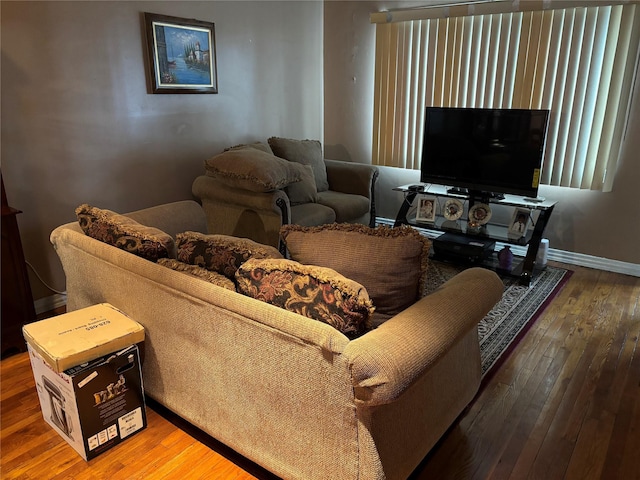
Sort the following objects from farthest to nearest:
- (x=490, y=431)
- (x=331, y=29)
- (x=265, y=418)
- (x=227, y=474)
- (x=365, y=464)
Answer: (x=331, y=29)
(x=490, y=431)
(x=227, y=474)
(x=265, y=418)
(x=365, y=464)

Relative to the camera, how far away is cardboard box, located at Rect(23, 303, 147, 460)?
1.80 meters

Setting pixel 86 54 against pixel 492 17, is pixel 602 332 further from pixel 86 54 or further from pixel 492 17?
pixel 86 54

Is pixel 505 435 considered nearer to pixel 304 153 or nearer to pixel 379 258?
pixel 379 258

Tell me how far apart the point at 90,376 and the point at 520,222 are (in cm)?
310

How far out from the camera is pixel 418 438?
1666 mm

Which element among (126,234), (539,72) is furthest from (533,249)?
(126,234)

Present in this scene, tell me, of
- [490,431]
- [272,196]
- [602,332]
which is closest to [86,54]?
[272,196]

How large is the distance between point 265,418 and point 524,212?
2796mm

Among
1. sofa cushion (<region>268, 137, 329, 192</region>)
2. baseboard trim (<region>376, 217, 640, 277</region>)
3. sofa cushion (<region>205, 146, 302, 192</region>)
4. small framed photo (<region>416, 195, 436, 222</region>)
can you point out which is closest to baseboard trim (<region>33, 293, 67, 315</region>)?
sofa cushion (<region>205, 146, 302, 192</region>)

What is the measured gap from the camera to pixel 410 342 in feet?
4.41

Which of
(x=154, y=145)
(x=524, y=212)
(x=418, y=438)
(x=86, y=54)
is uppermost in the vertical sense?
(x=86, y=54)

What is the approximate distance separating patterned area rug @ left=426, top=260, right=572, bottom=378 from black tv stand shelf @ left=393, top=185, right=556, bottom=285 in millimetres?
113

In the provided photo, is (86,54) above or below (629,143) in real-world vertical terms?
above

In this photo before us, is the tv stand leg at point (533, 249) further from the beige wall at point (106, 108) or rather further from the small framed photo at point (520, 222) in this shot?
the beige wall at point (106, 108)
